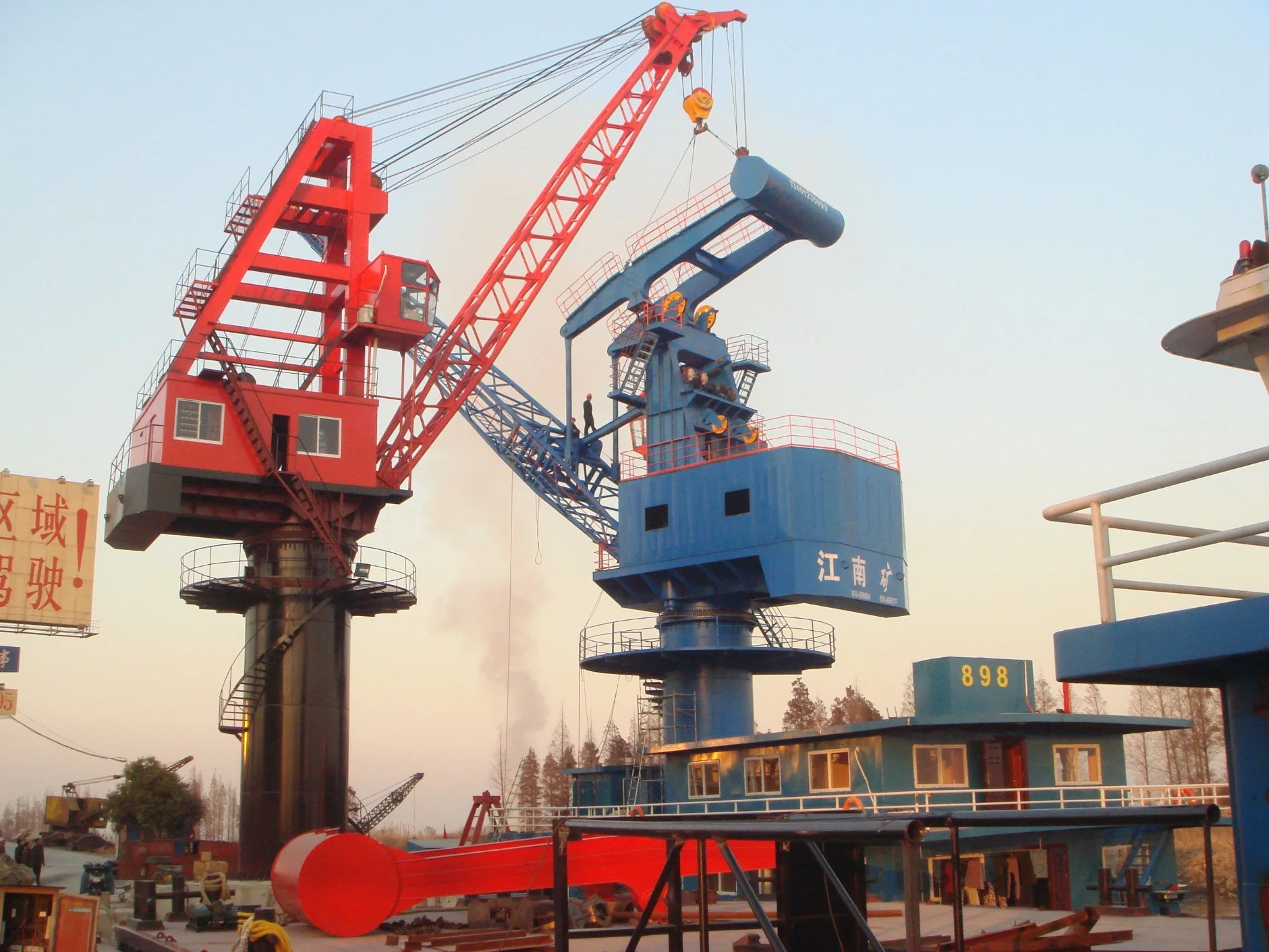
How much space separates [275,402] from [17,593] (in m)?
9.92

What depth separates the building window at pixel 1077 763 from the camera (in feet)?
112

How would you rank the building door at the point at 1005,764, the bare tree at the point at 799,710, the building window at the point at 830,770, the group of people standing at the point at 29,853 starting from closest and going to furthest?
the group of people standing at the point at 29,853 → the building door at the point at 1005,764 → the building window at the point at 830,770 → the bare tree at the point at 799,710

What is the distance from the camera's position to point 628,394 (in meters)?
49.4

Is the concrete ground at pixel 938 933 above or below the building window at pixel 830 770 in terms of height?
below

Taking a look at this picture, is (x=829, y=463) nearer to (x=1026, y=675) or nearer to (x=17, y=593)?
(x=1026, y=675)

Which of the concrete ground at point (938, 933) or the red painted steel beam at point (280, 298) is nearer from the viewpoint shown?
the concrete ground at point (938, 933)

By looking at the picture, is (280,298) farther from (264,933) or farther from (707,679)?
(264,933)

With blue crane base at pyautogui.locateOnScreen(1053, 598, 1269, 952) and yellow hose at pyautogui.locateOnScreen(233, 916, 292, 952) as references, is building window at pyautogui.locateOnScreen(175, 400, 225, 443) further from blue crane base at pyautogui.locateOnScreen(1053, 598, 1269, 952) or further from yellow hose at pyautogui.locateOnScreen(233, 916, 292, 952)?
blue crane base at pyautogui.locateOnScreen(1053, 598, 1269, 952)

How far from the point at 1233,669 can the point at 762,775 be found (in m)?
27.3

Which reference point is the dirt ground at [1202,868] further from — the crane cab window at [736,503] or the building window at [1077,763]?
the crane cab window at [736,503]

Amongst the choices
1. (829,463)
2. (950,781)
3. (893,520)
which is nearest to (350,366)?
(829,463)

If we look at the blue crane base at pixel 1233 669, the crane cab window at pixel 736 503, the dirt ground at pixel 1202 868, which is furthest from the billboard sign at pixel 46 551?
the blue crane base at pixel 1233 669

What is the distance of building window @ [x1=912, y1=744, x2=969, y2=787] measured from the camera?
33.6 m

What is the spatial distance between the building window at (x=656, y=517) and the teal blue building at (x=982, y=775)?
32.6 feet
